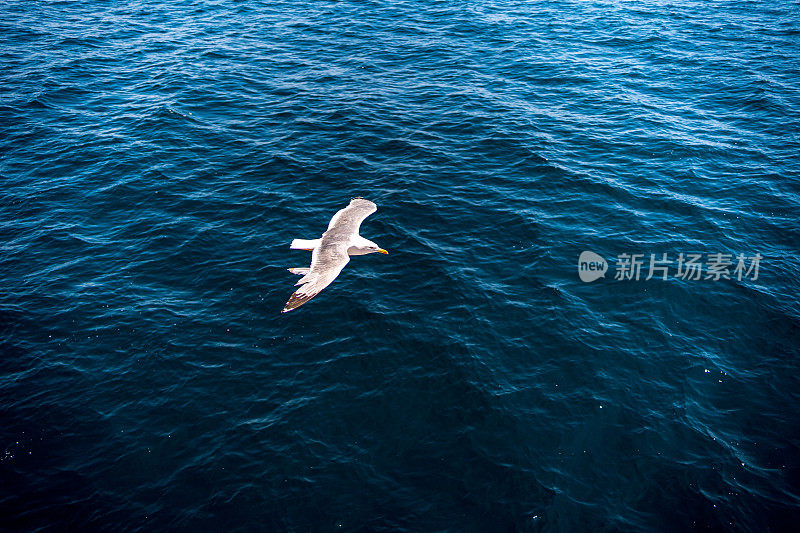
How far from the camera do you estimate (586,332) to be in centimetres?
2647

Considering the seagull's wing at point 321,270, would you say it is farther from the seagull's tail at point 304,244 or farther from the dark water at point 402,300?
the dark water at point 402,300

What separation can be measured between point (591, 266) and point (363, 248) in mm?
13646

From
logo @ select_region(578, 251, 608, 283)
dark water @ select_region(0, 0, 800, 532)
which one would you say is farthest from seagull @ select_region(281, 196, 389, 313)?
logo @ select_region(578, 251, 608, 283)

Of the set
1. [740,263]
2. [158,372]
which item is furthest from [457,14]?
[158,372]

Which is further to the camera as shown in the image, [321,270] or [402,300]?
[321,270]

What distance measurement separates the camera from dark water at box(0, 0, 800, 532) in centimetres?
2016

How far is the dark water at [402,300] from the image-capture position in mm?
20156

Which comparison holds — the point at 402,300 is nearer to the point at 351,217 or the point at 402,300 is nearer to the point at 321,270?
the point at 321,270

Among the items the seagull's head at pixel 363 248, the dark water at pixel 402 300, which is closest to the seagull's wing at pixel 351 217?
the seagull's head at pixel 363 248

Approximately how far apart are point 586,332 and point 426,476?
1163 centimetres

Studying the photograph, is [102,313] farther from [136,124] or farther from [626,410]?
[626,410]

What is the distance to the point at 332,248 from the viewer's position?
1211 inches

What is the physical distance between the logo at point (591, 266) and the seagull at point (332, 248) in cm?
1191

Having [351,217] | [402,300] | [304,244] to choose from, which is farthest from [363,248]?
[402,300]
